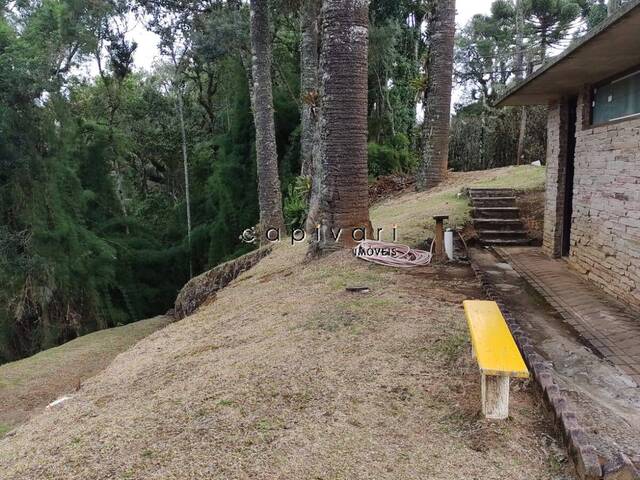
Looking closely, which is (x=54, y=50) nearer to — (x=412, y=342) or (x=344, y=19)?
(x=344, y=19)

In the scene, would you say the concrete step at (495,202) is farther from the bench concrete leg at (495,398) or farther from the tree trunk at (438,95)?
the bench concrete leg at (495,398)

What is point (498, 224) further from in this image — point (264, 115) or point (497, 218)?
point (264, 115)

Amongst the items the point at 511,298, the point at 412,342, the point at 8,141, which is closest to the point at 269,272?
the point at 511,298

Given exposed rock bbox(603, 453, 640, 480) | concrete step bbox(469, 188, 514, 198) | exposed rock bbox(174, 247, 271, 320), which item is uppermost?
concrete step bbox(469, 188, 514, 198)

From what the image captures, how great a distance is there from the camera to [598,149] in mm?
6309

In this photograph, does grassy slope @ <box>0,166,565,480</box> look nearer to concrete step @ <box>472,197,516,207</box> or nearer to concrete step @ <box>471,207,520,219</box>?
concrete step @ <box>471,207,520,219</box>

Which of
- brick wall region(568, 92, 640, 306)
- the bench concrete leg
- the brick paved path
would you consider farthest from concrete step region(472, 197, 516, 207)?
the bench concrete leg

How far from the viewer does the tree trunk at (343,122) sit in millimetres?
7125

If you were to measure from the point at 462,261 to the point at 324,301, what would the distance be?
2555 millimetres

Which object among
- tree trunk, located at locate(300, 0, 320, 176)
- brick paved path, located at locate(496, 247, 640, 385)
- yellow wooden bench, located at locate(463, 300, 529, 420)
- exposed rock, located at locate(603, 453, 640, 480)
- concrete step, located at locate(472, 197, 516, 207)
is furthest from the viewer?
tree trunk, located at locate(300, 0, 320, 176)

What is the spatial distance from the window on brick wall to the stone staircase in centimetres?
299

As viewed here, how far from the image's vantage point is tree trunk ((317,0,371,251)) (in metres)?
7.12

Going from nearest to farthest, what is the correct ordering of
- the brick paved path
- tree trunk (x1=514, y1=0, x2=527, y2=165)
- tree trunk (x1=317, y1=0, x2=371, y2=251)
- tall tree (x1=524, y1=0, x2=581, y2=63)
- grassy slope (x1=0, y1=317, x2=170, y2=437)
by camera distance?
the brick paved path, tree trunk (x1=317, y1=0, x2=371, y2=251), grassy slope (x1=0, y1=317, x2=170, y2=437), tree trunk (x1=514, y1=0, x2=527, y2=165), tall tree (x1=524, y1=0, x2=581, y2=63)

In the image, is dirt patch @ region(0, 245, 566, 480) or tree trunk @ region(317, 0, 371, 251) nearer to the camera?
dirt patch @ region(0, 245, 566, 480)
